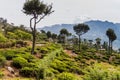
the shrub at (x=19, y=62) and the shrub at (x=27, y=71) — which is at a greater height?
the shrub at (x=19, y=62)

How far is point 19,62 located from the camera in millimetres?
46438

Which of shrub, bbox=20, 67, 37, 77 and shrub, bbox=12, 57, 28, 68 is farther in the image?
shrub, bbox=12, 57, 28, 68

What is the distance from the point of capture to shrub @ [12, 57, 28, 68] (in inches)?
1801

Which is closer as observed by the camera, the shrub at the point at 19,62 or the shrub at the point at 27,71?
the shrub at the point at 27,71

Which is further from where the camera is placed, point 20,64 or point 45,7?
point 45,7

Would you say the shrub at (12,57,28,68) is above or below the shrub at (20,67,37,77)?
above

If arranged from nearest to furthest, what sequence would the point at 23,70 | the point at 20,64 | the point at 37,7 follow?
1. the point at 23,70
2. the point at 20,64
3. the point at 37,7

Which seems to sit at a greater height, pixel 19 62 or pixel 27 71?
pixel 19 62

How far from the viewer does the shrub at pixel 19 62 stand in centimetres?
4573

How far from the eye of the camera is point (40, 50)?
6819cm

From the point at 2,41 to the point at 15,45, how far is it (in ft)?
12.5

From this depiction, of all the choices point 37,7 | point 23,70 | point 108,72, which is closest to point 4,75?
point 23,70

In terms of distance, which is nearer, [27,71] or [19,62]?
[27,71]

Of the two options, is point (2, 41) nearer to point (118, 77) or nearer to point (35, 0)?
point (35, 0)
